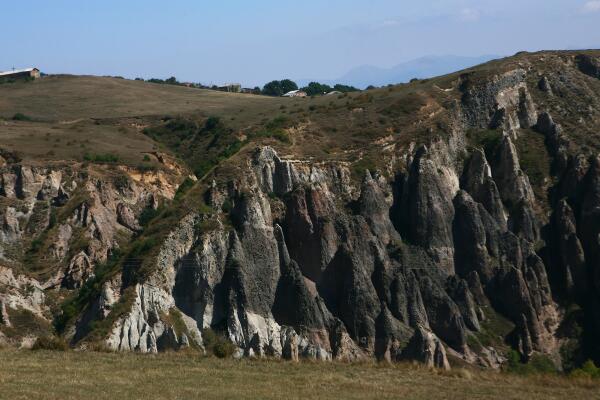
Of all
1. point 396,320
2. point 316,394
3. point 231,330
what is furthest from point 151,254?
point 316,394

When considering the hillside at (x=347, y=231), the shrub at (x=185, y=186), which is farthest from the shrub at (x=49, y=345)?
the shrub at (x=185, y=186)

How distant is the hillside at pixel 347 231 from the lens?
236 ft

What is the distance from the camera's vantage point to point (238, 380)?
35094 millimetres

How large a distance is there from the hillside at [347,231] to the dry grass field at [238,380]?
25473 mm

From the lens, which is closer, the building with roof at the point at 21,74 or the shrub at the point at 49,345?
the shrub at the point at 49,345

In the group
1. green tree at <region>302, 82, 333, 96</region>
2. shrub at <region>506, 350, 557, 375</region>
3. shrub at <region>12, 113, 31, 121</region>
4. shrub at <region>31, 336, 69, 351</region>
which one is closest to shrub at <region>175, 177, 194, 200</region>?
shrub at <region>506, 350, 557, 375</region>

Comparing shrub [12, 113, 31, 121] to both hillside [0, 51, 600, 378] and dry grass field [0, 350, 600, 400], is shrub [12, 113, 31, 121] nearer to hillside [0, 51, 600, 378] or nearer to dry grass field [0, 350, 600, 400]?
hillside [0, 51, 600, 378]

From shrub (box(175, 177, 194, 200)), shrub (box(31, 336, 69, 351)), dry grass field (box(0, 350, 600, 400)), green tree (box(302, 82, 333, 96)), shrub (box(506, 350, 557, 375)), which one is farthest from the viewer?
green tree (box(302, 82, 333, 96))

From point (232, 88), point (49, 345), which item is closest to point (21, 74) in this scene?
point (232, 88)

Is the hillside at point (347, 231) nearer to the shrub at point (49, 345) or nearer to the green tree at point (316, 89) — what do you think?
the shrub at point (49, 345)

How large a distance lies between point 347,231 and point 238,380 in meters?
46.3

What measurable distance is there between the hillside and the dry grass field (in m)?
25.5

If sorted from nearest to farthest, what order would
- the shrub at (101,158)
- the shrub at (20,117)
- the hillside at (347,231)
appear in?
the hillside at (347,231)
the shrub at (101,158)
the shrub at (20,117)

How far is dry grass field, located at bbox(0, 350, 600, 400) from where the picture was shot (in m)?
32.7
